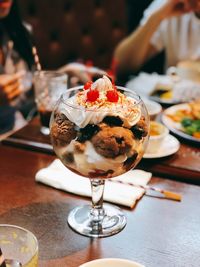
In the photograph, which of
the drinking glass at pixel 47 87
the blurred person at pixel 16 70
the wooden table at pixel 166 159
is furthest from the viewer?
the blurred person at pixel 16 70

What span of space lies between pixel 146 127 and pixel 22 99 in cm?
111

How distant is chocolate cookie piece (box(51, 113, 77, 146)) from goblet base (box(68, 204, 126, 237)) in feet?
0.62

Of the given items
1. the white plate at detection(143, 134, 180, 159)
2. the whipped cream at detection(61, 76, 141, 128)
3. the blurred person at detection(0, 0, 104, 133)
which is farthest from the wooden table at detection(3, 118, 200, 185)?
the whipped cream at detection(61, 76, 141, 128)

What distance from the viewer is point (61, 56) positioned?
10.2 ft

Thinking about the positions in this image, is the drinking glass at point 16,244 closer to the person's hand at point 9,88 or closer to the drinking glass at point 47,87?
the drinking glass at point 47,87

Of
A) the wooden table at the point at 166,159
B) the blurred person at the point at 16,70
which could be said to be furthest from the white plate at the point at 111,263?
the blurred person at the point at 16,70

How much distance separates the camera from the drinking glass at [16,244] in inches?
28.9

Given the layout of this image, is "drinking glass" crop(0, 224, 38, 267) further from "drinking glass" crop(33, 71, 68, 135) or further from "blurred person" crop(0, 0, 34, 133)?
"blurred person" crop(0, 0, 34, 133)

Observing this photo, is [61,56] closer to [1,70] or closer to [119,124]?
[1,70]

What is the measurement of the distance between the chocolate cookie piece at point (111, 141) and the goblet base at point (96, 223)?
186 mm

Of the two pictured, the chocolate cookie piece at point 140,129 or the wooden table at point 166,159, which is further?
the wooden table at point 166,159

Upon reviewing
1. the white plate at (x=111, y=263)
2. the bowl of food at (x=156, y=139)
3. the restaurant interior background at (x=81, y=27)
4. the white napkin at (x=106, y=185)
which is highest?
the white plate at (x=111, y=263)

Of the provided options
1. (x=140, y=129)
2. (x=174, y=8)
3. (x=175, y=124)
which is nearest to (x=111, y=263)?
(x=140, y=129)

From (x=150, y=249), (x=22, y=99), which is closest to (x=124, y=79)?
(x=22, y=99)
